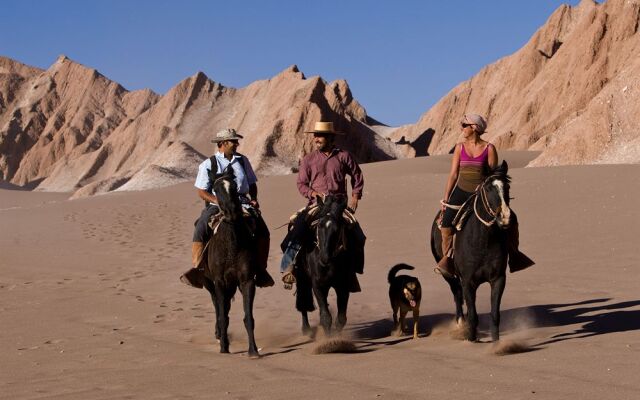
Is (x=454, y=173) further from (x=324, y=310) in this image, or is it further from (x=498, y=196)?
(x=324, y=310)

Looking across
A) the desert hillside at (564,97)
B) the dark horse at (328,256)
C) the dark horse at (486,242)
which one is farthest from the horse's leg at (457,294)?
the desert hillside at (564,97)

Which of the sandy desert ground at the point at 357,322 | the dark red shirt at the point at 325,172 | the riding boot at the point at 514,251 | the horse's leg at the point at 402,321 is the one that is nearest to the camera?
the sandy desert ground at the point at 357,322

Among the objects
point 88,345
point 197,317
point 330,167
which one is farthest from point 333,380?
point 197,317

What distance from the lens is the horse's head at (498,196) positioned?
9.31 m

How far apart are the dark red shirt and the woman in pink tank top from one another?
3.92 ft

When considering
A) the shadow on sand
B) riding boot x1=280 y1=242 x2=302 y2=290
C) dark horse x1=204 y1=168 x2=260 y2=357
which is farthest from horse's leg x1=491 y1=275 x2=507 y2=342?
dark horse x1=204 y1=168 x2=260 y2=357

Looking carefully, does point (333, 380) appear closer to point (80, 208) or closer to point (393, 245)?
point (393, 245)

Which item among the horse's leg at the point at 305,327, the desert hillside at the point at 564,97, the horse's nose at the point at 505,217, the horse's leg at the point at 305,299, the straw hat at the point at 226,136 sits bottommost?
the horse's leg at the point at 305,327

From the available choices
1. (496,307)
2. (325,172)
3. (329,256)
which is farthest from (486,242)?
(325,172)

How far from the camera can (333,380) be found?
8211mm

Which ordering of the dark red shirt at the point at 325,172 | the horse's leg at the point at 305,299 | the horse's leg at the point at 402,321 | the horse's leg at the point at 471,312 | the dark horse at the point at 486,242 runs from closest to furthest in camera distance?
the dark horse at the point at 486,242 < the horse's leg at the point at 471,312 < the dark red shirt at the point at 325,172 < the horse's leg at the point at 402,321 < the horse's leg at the point at 305,299

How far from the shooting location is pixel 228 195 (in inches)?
382

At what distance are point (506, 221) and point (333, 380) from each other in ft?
8.17

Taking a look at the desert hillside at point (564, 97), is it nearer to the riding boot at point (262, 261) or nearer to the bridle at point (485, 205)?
the bridle at point (485, 205)
